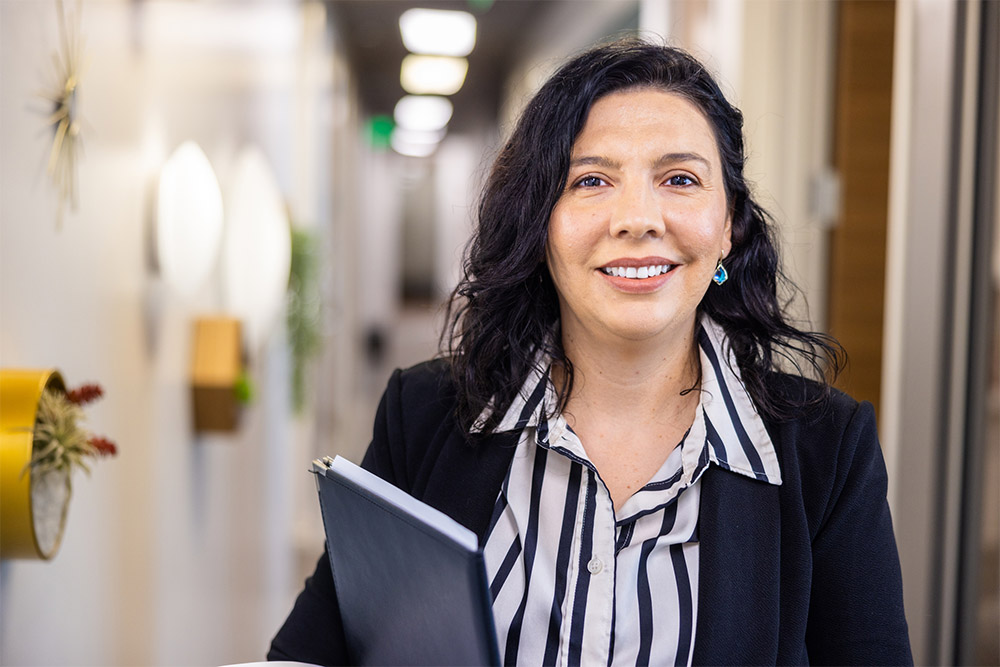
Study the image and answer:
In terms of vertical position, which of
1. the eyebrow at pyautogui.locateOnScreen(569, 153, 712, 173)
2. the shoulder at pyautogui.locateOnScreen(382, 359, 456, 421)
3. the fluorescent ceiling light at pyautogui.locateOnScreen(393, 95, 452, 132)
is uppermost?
the fluorescent ceiling light at pyautogui.locateOnScreen(393, 95, 452, 132)

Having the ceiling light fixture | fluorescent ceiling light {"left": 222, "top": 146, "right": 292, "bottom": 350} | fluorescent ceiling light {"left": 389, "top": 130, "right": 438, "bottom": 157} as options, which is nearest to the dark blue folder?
fluorescent ceiling light {"left": 222, "top": 146, "right": 292, "bottom": 350}

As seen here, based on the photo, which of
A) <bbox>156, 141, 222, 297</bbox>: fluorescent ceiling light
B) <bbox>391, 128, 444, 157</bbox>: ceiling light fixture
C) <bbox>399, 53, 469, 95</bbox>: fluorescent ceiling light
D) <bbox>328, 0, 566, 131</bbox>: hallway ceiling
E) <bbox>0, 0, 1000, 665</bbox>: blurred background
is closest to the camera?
<bbox>0, 0, 1000, 665</bbox>: blurred background

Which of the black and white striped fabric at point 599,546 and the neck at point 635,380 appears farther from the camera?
the neck at point 635,380

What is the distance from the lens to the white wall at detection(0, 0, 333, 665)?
4.17 ft

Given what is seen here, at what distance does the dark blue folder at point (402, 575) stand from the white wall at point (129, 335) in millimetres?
546

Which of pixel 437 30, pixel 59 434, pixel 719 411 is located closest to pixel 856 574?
pixel 719 411

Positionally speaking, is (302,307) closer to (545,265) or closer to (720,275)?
(545,265)

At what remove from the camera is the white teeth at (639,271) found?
1129 millimetres

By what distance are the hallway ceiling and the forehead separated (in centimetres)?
487

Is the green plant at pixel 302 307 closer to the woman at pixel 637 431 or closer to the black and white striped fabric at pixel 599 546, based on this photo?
the woman at pixel 637 431

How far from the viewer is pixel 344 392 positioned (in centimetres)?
726

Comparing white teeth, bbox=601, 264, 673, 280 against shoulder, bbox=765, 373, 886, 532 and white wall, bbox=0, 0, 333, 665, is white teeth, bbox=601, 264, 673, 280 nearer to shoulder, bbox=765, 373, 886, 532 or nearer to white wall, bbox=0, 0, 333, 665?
shoulder, bbox=765, 373, 886, 532

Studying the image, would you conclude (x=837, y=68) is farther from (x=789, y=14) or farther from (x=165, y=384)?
(x=165, y=384)

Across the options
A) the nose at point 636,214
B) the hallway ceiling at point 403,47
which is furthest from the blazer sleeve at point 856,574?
the hallway ceiling at point 403,47
